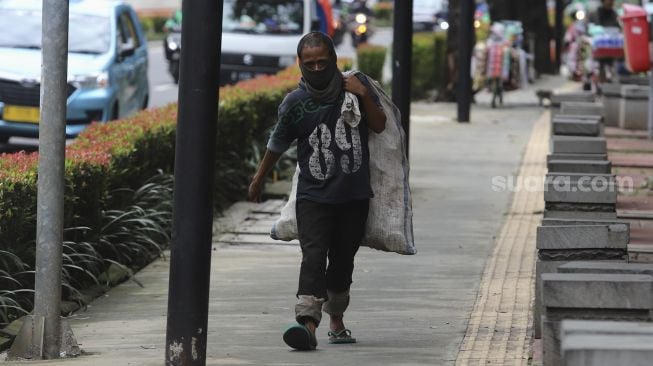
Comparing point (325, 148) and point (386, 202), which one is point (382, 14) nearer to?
point (386, 202)

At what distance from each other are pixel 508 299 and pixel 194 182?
10.3 ft

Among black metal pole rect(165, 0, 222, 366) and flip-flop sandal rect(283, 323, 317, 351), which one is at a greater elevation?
black metal pole rect(165, 0, 222, 366)

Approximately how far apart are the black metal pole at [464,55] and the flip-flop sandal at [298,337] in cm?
1607

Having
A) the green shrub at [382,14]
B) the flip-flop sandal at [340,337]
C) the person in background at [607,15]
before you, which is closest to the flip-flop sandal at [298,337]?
the flip-flop sandal at [340,337]

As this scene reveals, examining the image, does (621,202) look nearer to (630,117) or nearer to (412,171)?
(412,171)

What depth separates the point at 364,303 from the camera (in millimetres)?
9273

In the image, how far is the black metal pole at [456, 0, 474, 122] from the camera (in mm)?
23359

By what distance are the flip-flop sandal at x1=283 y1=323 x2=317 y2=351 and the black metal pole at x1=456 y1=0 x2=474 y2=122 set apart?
16.1m

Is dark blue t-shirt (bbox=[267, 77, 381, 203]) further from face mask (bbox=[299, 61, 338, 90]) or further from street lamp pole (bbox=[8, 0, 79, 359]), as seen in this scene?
street lamp pole (bbox=[8, 0, 79, 359])

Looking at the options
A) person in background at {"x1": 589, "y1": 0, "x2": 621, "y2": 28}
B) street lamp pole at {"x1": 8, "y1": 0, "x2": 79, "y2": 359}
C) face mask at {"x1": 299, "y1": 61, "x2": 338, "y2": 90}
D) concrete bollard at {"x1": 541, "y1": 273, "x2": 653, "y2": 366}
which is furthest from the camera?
person in background at {"x1": 589, "y1": 0, "x2": 621, "y2": 28}

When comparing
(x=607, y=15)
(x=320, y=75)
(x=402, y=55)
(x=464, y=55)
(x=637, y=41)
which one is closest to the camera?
(x=320, y=75)

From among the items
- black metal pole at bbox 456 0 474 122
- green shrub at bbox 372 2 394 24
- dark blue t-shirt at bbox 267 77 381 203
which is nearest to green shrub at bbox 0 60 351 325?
dark blue t-shirt at bbox 267 77 381 203

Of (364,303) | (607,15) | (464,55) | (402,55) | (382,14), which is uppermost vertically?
(402,55)

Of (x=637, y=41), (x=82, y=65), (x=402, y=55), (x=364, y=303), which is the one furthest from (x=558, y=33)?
(x=364, y=303)
